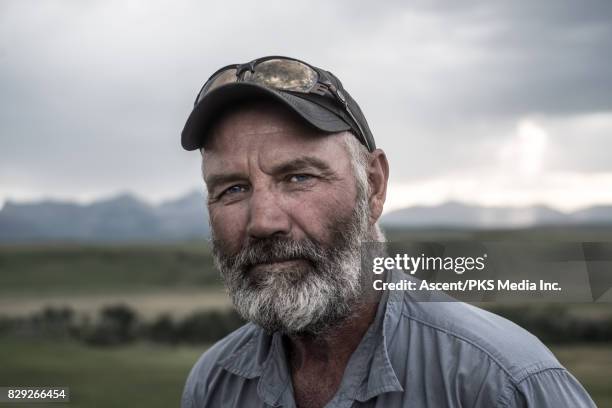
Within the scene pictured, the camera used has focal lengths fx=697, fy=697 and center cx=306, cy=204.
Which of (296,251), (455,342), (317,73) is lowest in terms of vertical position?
(455,342)

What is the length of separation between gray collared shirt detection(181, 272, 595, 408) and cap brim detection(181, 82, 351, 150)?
640mm

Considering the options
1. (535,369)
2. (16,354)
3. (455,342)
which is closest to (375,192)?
(455,342)

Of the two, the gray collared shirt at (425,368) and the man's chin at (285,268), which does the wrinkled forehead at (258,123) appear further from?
the gray collared shirt at (425,368)

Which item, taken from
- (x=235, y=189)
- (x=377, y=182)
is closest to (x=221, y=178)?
(x=235, y=189)

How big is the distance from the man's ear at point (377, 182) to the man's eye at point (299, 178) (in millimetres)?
369

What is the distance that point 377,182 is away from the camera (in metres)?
2.74

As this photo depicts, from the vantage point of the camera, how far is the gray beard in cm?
236

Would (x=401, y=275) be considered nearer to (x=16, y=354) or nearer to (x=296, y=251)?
(x=296, y=251)

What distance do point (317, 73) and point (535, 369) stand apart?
1250 millimetres

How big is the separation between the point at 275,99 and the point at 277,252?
526 millimetres

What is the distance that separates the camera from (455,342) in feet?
7.23

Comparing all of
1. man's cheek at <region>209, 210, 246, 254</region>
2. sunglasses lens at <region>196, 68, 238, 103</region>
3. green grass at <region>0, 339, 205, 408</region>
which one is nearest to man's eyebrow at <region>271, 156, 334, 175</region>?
man's cheek at <region>209, 210, 246, 254</region>

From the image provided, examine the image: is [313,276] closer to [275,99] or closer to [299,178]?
[299,178]

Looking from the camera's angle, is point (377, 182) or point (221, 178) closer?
point (221, 178)
